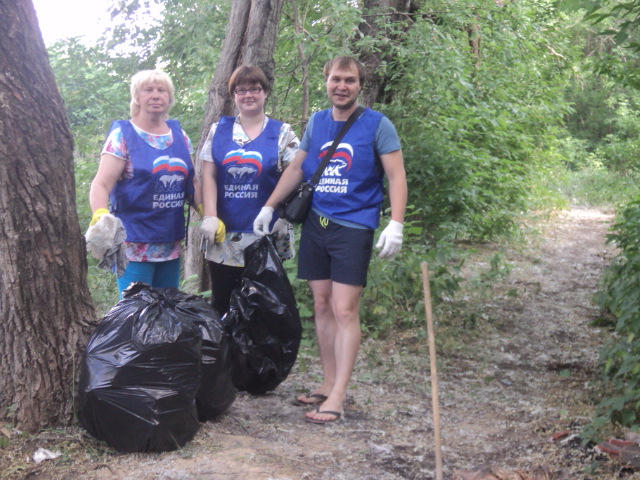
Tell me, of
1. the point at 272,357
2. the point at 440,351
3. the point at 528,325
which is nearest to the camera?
the point at 272,357

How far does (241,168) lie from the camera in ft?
12.6

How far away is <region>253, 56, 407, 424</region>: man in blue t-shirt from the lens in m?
3.65

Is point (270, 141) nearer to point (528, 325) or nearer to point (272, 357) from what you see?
point (272, 357)

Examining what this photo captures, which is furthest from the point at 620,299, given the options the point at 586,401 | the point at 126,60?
the point at 126,60

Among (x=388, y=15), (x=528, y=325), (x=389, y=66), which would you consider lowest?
(x=528, y=325)

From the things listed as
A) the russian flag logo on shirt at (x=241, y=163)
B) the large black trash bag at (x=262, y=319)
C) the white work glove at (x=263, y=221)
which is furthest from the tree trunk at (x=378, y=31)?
the large black trash bag at (x=262, y=319)

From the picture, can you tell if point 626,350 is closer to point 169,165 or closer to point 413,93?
point 169,165

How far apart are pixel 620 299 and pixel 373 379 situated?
1.61 meters

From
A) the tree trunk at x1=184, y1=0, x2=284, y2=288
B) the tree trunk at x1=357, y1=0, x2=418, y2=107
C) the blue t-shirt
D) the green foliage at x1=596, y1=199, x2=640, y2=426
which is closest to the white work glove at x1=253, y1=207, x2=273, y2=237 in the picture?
the blue t-shirt

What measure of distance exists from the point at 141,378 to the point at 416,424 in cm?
162

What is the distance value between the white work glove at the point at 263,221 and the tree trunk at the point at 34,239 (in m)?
0.95

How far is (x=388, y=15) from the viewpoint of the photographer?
753 cm

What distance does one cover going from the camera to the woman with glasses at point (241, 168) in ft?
12.6

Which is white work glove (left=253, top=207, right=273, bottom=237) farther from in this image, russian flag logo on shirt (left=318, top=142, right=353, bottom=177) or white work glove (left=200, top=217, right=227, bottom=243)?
russian flag logo on shirt (left=318, top=142, right=353, bottom=177)
